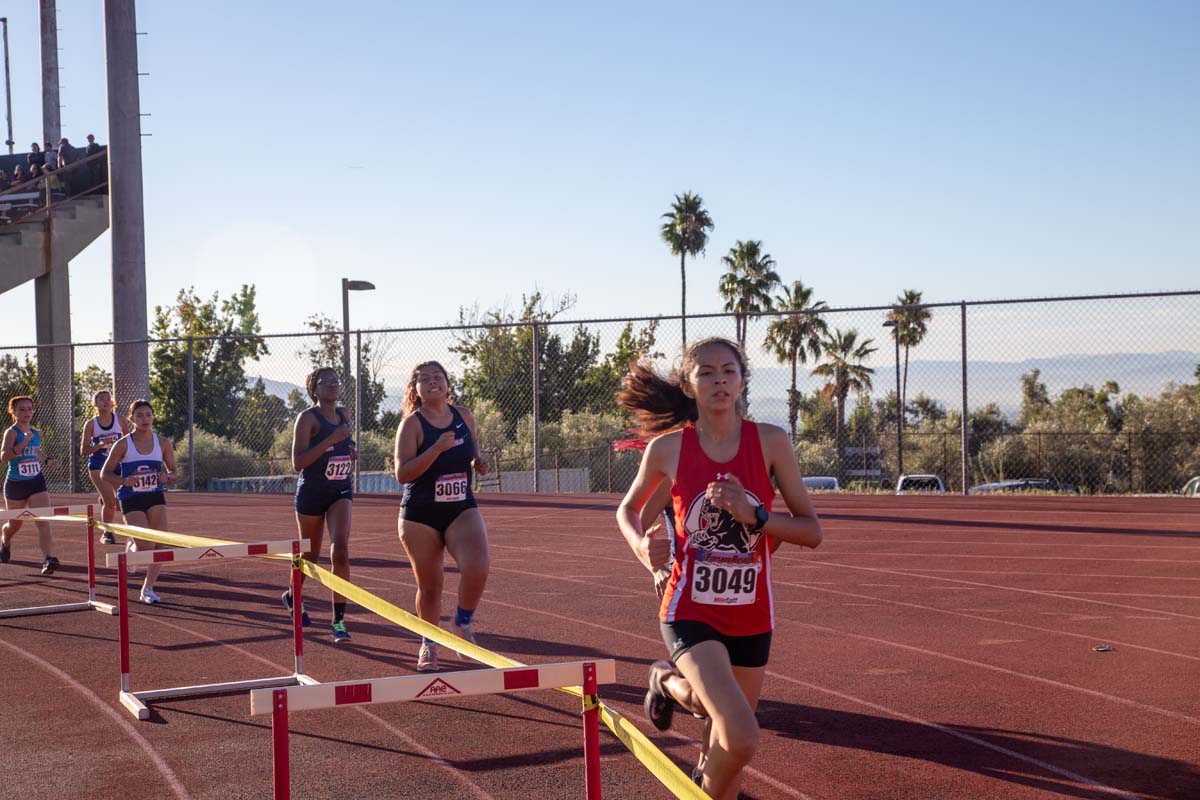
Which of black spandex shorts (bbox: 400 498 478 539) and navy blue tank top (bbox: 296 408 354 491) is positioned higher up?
navy blue tank top (bbox: 296 408 354 491)

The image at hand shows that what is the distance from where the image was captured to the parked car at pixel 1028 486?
23.2 metres

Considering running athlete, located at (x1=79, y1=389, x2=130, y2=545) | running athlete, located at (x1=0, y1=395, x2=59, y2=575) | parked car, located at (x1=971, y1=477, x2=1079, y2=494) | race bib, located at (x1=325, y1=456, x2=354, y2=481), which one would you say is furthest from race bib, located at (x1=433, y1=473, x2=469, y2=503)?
parked car, located at (x1=971, y1=477, x2=1079, y2=494)

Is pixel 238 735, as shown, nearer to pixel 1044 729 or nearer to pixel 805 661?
pixel 805 661

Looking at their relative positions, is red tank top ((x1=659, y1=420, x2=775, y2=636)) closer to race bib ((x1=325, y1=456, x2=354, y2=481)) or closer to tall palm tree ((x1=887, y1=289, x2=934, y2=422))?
race bib ((x1=325, y1=456, x2=354, y2=481))

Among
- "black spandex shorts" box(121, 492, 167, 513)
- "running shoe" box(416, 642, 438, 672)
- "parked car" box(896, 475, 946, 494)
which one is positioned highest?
"black spandex shorts" box(121, 492, 167, 513)

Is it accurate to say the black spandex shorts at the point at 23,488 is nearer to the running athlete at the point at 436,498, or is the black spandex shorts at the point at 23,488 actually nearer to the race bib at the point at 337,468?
the race bib at the point at 337,468

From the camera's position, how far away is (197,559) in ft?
24.9

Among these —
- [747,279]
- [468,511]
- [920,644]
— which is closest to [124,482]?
[468,511]

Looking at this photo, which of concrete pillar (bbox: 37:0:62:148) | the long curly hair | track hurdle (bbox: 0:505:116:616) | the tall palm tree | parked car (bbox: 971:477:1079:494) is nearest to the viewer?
the long curly hair

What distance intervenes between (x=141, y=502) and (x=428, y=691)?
28.5ft

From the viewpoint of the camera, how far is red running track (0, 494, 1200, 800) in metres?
5.83

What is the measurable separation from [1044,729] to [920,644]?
2.33m

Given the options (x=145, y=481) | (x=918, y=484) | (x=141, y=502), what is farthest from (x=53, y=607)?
(x=918, y=484)

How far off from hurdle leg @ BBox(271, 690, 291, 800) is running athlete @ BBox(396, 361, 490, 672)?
13.4 ft
